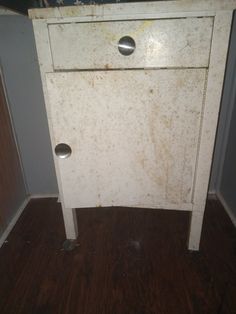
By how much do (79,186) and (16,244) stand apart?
450mm

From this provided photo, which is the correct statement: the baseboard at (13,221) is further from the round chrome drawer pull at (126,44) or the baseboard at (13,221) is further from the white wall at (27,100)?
the round chrome drawer pull at (126,44)

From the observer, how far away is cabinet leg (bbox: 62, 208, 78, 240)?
2.90 ft

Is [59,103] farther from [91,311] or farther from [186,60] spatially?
[91,311]

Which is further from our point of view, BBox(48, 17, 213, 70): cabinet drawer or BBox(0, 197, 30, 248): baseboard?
BBox(0, 197, 30, 248): baseboard

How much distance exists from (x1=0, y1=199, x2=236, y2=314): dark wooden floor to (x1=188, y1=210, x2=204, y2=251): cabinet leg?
4 centimetres

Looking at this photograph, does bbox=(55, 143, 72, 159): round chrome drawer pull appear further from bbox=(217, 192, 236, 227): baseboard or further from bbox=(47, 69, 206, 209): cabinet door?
bbox=(217, 192, 236, 227): baseboard

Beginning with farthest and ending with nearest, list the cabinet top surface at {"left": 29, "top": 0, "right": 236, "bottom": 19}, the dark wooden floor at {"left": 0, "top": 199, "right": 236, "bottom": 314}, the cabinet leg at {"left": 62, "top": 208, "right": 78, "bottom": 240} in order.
Answer: the cabinet leg at {"left": 62, "top": 208, "right": 78, "bottom": 240} → the dark wooden floor at {"left": 0, "top": 199, "right": 236, "bottom": 314} → the cabinet top surface at {"left": 29, "top": 0, "right": 236, "bottom": 19}

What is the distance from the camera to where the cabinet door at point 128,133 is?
2.14 ft

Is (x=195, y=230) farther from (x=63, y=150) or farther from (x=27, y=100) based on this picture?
(x=27, y=100)

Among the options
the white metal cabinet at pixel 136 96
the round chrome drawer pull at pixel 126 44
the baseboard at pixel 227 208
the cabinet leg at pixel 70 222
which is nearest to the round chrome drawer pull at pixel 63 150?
the white metal cabinet at pixel 136 96

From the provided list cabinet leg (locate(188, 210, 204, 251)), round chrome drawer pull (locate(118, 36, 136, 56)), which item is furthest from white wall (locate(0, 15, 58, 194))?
cabinet leg (locate(188, 210, 204, 251))

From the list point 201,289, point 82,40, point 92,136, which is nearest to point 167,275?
point 201,289

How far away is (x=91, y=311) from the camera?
0.71m

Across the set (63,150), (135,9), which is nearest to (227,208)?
(63,150)
